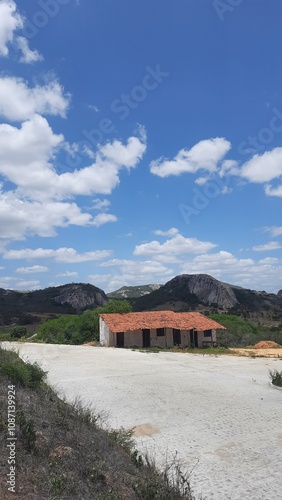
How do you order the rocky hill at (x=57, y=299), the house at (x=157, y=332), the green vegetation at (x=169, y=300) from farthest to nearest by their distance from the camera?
the rocky hill at (x=57, y=299)
the green vegetation at (x=169, y=300)
the house at (x=157, y=332)

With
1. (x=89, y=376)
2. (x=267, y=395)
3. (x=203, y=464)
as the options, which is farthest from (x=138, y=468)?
(x=89, y=376)

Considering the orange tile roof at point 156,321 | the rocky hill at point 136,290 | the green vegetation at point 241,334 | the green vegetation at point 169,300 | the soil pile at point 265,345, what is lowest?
the soil pile at point 265,345

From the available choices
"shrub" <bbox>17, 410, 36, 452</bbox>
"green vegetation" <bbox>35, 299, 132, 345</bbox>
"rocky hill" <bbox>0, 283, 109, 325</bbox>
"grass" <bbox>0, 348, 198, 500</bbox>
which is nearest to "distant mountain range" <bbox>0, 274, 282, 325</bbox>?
"rocky hill" <bbox>0, 283, 109, 325</bbox>

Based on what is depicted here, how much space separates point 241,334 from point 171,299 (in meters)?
49.9

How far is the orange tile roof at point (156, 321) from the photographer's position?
117 ft

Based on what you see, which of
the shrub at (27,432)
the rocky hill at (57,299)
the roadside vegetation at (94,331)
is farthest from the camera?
the rocky hill at (57,299)

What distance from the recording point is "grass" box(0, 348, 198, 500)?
454 cm

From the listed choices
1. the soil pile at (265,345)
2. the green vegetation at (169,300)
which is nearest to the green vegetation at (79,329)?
the soil pile at (265,345)

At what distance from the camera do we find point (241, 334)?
41.3m

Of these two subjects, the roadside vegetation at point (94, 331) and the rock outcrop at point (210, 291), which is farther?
the rock outcrop at point (210, 291)

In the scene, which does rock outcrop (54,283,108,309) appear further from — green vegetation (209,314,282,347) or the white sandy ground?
the white sandy ground

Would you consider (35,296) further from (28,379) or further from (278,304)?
(28,379)

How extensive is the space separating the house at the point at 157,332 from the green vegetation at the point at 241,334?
8.59ft

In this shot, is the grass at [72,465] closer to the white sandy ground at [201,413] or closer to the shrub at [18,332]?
the white sandy ground at [201,413]
